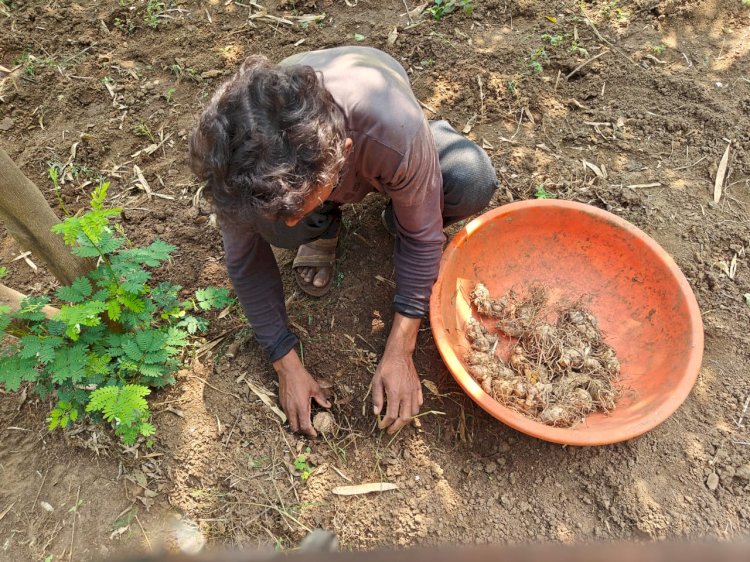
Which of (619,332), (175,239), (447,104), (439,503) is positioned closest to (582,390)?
(619,332)

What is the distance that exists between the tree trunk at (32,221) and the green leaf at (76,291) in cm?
9

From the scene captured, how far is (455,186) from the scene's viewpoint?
7.34 ft

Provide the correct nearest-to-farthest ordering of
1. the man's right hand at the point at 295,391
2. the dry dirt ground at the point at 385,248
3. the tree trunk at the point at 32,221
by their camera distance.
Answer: the tree trunk at the point at 32,221
the dry dirt ground at the point at 385,248
the man's right hand at the point at 295,391

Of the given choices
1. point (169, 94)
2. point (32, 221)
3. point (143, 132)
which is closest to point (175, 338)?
point (32, 221)

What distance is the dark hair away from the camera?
1.35m

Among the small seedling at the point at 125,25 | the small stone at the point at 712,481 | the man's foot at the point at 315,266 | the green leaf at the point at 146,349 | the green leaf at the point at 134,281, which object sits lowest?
the small stone at the point at 712,481

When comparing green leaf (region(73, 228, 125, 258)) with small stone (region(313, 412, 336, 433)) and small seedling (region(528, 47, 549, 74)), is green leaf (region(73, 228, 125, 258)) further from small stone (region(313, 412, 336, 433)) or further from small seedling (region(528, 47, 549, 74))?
small seedling (region(528, 47, 549, 74))

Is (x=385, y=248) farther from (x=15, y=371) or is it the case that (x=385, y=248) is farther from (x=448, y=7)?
(x=448, y=7)

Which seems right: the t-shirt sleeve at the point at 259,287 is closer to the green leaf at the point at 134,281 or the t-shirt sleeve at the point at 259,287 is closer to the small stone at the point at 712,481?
the green leaf at the point at 134,281

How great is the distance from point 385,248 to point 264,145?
1326 millimetres

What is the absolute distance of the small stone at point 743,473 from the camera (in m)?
2.01

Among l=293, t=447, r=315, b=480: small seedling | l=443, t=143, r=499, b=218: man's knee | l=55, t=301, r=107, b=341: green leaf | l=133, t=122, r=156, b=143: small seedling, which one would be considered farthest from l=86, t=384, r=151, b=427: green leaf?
l=133, t=122, r=156, b=143: small seedling

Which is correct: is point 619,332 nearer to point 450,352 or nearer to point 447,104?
point 450,352

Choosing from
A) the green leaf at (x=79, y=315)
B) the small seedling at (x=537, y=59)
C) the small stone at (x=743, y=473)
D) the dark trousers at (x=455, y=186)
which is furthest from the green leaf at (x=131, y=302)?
the small seedling at (x=537, y=59)
